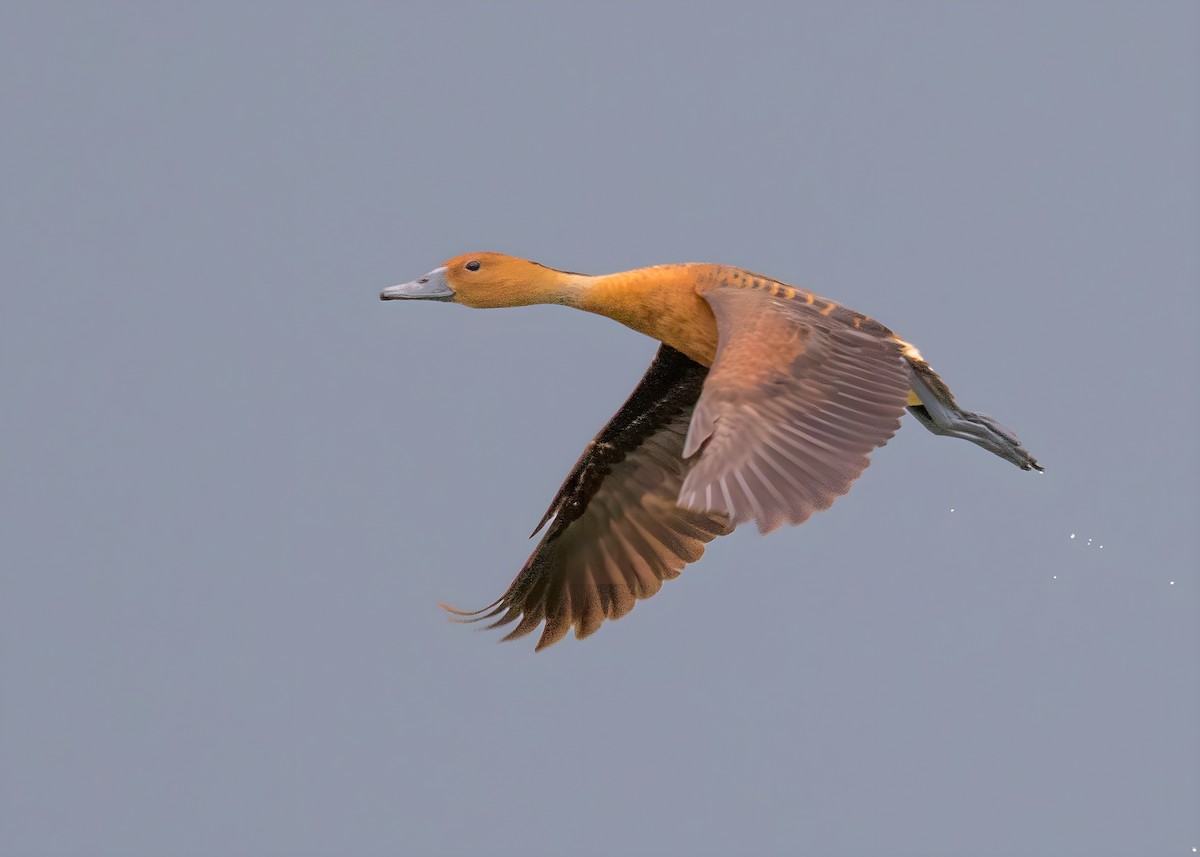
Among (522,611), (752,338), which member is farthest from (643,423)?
(752,338)

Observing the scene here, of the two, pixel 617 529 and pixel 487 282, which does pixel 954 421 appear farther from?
pixel 487 282

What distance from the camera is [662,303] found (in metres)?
8.95

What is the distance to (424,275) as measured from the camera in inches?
364

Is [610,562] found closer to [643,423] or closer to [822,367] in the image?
[643,423]

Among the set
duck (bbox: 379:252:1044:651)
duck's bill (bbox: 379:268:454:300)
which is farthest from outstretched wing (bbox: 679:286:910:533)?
duck's bill (bbox: 379:268:454:300)

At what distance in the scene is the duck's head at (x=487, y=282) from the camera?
30.1 ft

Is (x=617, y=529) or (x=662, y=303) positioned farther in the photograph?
(x=617, y=529)

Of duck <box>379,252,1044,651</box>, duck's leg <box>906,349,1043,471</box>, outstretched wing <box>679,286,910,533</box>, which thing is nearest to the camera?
outstretched wing <box>679,286,910,533</box>

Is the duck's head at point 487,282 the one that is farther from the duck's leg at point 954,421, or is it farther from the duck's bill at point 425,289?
the duck's leg at point 954,421

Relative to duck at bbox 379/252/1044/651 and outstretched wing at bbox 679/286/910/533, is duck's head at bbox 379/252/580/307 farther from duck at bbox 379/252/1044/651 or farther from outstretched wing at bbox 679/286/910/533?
outstretched wing at bbox 679/286/910/533

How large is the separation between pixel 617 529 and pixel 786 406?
7.93ft

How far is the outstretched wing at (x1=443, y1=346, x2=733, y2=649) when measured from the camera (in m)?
10.1

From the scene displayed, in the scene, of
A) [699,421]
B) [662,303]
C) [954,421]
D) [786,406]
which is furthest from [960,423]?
[699,421]

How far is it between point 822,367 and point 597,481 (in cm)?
225
